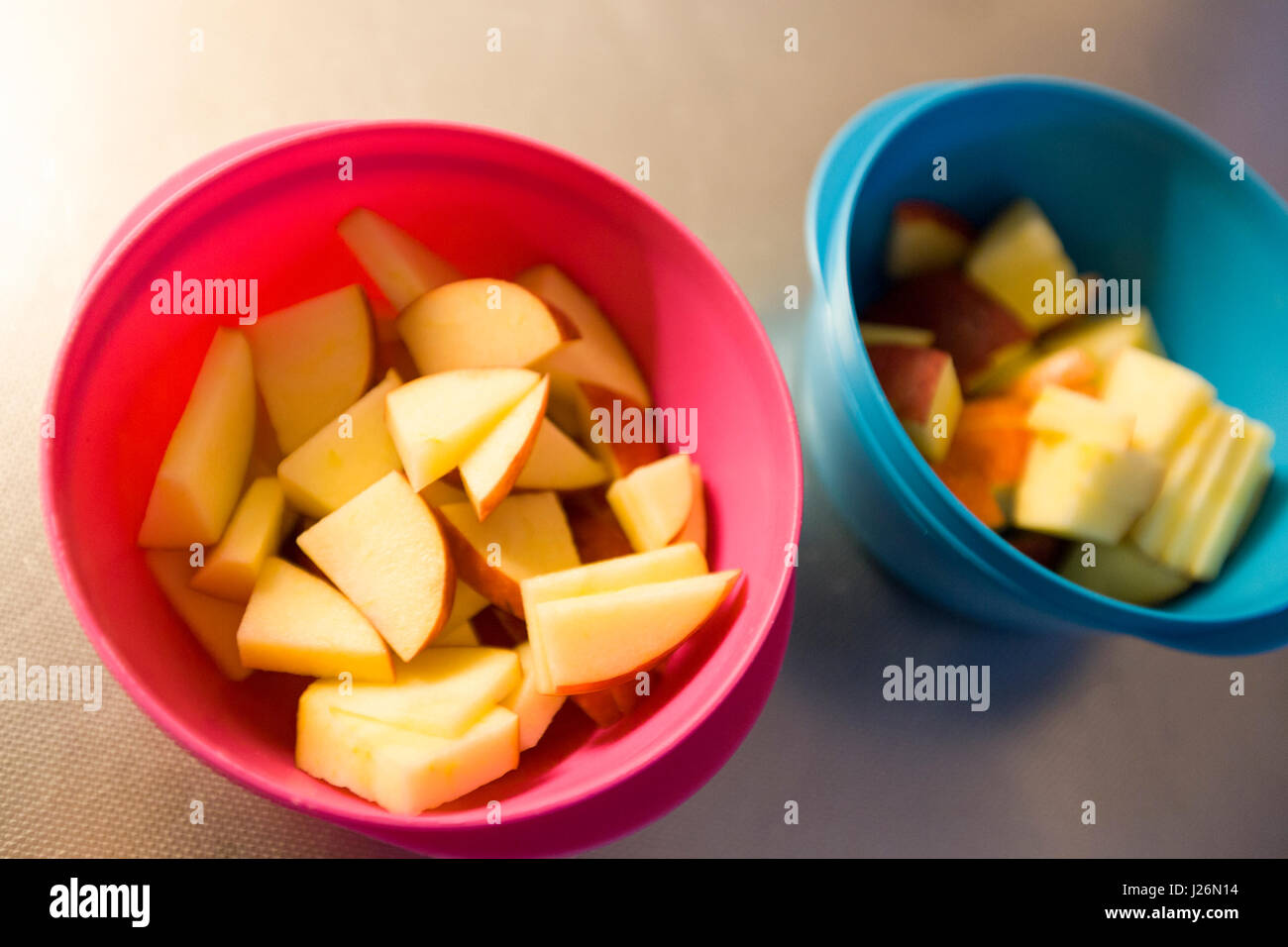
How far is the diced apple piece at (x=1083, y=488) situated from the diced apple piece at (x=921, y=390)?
0.08 metres

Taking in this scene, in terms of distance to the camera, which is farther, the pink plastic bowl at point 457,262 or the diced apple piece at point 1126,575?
the diced apple piece at point 1126,575

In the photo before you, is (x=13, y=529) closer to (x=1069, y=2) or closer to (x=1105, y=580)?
(x=1105, y=580)

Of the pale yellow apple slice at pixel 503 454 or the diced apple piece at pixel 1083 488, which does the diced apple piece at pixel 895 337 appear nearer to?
the diced apple piece at pixel 1083 488

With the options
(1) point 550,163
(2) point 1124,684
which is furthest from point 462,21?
(2) point 1124,684

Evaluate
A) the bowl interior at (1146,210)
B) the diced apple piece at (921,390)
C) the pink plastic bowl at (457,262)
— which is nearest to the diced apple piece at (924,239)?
the bowl interior at (1146,210)

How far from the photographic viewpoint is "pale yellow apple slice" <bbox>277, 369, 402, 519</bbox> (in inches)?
26.7

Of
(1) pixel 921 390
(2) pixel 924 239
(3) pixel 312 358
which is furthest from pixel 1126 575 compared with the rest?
(3) pixel 312 358

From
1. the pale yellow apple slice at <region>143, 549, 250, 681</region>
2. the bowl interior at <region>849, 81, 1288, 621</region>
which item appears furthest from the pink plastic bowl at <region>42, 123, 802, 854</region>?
the bowl interior at <region>849, 81, 1288, 621</region>

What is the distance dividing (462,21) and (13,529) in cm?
63

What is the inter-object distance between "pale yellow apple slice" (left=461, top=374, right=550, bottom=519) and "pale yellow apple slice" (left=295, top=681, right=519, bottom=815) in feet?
0.51

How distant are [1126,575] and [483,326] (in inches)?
22.4

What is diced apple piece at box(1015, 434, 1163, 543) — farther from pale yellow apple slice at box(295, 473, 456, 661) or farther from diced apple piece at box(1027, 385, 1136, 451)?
pale yellow apple slice at box(295, 473, 456, 661)

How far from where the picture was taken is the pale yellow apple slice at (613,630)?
2.02 ft

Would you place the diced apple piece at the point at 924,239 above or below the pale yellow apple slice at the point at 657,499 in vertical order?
above
